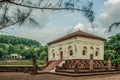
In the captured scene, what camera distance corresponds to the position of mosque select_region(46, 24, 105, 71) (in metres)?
28.1

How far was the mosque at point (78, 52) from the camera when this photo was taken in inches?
1105

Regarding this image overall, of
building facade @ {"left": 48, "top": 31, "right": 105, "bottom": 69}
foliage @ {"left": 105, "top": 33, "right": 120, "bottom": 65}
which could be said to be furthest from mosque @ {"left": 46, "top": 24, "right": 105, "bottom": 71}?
foliage @ {"left": 105, "top": 33, "right": 120, "bottom": 65}

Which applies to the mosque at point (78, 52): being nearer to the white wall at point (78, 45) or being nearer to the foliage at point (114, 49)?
the white wall at point (78, 45)

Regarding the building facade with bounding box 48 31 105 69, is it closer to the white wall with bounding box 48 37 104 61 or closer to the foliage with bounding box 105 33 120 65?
the white wall with bounding box 48 37 104 61

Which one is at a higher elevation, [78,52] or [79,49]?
[79,49]

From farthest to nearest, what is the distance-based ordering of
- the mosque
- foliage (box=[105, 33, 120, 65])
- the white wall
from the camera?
foliage (box=[105, 33, 120, 65]) < the white wall < the mosque

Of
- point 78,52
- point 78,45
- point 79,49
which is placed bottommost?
point 78,52

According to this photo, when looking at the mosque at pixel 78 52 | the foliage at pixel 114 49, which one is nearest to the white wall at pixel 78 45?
the mosque at pixel 78 52

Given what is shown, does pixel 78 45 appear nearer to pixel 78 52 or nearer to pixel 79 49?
pixel 79 49

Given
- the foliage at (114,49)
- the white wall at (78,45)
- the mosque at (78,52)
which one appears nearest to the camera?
the mosque at (78,52)

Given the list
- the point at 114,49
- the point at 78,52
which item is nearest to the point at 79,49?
the point at 78,52

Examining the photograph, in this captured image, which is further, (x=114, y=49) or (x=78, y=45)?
(x=114, y=49)

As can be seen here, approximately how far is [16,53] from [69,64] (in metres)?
93.3

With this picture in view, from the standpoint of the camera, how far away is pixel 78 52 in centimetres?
2827
